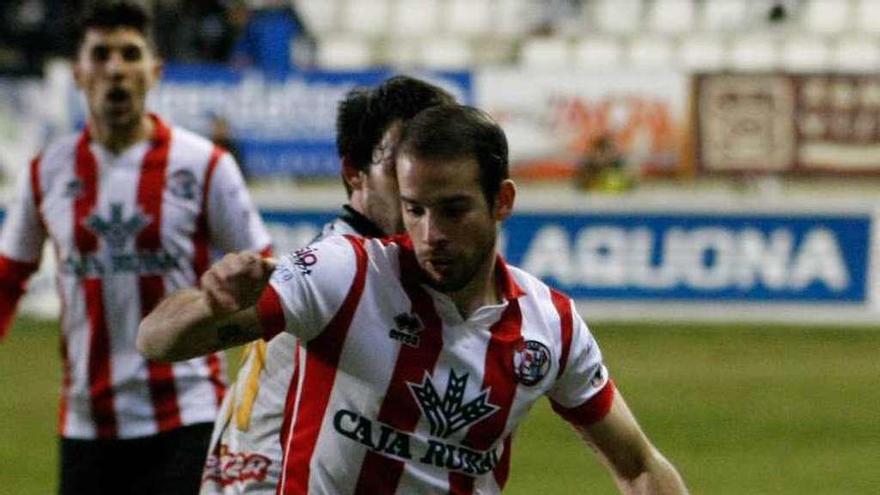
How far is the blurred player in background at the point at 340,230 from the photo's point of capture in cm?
412

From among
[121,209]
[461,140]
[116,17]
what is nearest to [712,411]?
[121,209]

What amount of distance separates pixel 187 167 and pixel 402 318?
2237mm

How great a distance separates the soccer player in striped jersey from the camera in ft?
11.8

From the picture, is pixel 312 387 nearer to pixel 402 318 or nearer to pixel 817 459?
pixel 402 318

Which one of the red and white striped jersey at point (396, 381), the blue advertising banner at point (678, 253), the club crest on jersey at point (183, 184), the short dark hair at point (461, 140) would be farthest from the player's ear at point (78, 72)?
the blue advertising banner at point (678, 253)

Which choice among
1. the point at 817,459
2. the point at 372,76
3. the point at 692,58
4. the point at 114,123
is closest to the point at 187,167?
the point at 114,123

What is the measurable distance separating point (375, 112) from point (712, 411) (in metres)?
7.63

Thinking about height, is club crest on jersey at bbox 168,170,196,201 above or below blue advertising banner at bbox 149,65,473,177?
above

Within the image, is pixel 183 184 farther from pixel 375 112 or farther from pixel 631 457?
pixel 631 457

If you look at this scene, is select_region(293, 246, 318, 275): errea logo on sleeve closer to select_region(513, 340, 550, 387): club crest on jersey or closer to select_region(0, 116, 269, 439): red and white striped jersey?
select_region(513, 340, 550, 387): club crest on jersey

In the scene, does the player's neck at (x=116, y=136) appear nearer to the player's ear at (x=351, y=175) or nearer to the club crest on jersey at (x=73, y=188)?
the club crest on jersey at (x=73, y=188)

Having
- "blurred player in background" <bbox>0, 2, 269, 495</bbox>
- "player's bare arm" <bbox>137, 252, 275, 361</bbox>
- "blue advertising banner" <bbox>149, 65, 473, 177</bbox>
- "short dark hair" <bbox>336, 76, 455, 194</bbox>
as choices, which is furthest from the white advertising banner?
"player's bare arm" <bbox>137, 252, 275, 361</bbox>

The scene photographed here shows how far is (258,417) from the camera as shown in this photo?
4176mm

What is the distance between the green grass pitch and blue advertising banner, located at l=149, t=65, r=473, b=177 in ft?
12.4
